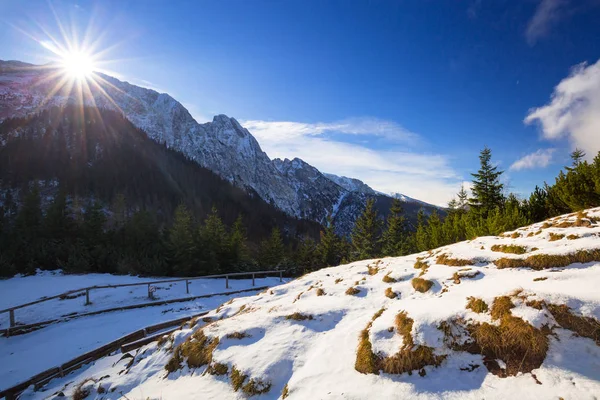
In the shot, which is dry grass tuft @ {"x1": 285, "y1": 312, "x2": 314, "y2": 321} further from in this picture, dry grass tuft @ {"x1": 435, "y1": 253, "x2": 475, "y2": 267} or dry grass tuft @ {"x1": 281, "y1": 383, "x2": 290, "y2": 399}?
dry grass tuft @ {"x1": 435, "y1": 253, "x2": 475, "y2": 267}

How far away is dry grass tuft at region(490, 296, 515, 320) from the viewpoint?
4164 millimetres

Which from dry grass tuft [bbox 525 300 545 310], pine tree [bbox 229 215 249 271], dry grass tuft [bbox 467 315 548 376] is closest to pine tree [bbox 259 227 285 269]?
pine tree [bbox 229 215 249 271]

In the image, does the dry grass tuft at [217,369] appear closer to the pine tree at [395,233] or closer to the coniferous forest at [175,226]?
the coniferous forest at [175,226]

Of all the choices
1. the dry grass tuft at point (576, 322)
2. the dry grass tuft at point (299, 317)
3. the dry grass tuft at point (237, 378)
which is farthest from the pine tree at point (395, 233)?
the dry grass tuft at point (237, 378)

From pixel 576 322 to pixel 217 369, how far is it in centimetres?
606

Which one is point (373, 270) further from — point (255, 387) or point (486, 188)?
point (486, 188)

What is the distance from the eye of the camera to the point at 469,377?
11.9 ft

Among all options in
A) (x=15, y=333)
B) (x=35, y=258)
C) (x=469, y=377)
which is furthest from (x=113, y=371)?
(x=35, y=258)

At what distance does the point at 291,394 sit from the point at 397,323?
2.20 m

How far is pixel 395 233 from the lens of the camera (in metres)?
30.2

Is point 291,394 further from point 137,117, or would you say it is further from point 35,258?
point 137,117

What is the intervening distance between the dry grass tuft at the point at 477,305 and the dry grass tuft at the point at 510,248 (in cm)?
286

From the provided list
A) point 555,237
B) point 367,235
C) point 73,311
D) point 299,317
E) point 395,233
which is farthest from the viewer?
point 367,235

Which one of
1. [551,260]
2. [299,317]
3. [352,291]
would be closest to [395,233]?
[352,291]
